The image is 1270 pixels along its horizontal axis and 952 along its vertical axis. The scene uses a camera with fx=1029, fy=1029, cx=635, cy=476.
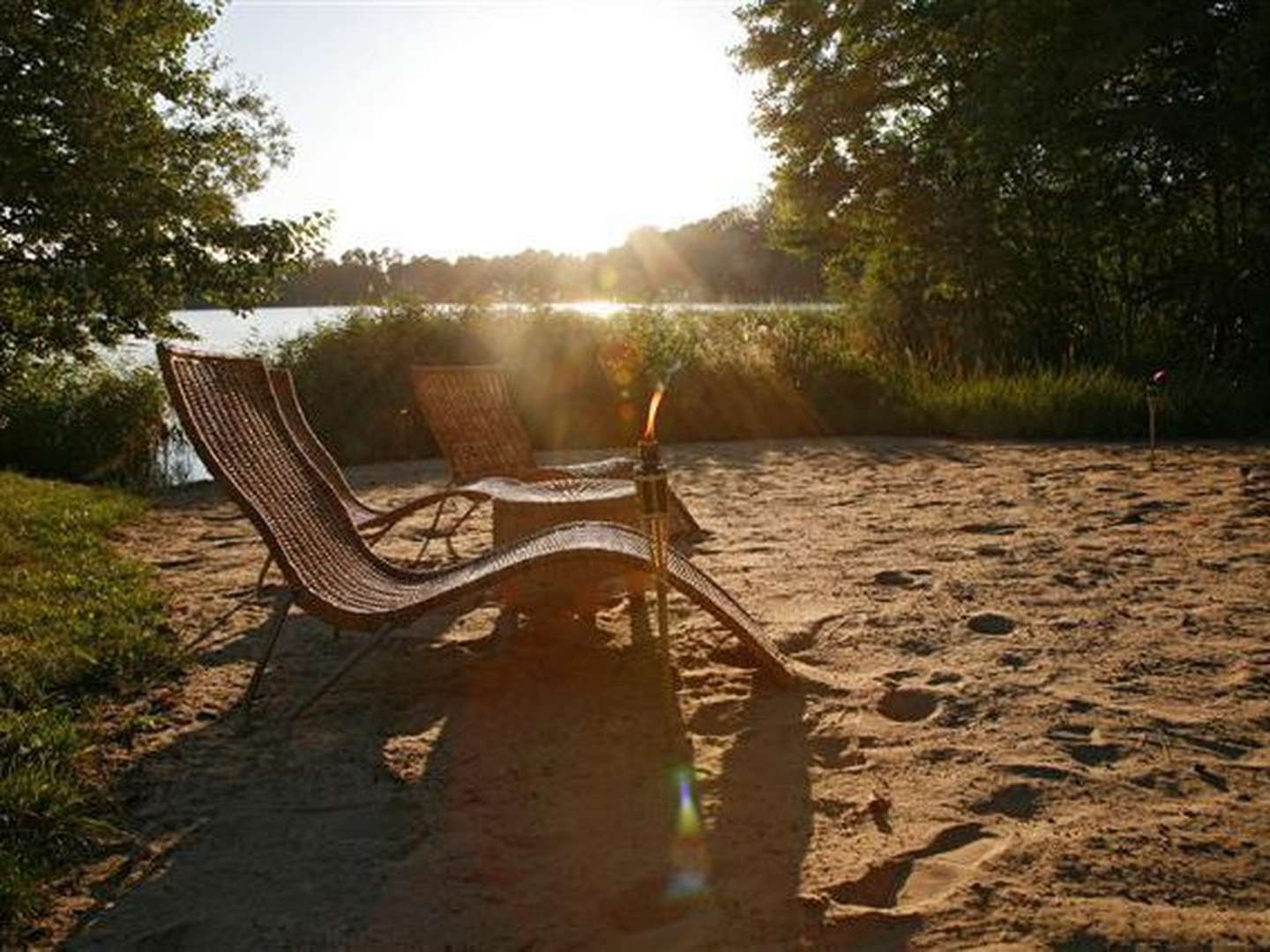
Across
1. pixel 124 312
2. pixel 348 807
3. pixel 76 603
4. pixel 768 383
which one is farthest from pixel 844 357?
pixel 348 807

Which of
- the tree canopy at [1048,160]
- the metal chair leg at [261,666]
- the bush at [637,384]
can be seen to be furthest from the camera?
the tree canopy at [1048,160]

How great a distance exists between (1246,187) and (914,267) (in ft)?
23.4

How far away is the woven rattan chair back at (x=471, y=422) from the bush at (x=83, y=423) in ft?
14.5

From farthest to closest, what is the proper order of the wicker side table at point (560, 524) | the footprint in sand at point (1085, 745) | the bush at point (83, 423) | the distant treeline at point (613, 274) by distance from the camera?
1. the distant treeline at point (613, 274)
2. the bush at point (83, 423)
3. the wicker side table at point (560, 524)
4. the footprint in sand at point (1085, 745)

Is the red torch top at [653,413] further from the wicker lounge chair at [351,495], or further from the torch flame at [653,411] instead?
the wicker lounge chair at [351,495]

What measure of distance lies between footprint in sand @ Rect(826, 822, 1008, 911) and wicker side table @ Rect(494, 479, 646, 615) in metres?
1.56

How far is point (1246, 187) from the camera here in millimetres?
12516

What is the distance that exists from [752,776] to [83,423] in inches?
358

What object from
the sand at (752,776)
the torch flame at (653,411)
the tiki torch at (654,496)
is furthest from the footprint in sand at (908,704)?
the torch flame at (653,411)

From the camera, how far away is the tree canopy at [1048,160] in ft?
39.4

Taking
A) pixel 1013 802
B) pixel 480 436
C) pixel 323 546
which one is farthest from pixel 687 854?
pixel 480 436

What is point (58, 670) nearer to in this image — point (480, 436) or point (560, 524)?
point (560, 524)

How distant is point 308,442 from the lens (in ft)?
16.1

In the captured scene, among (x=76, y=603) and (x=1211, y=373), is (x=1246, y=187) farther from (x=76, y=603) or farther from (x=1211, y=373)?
(x=76, y=603)
